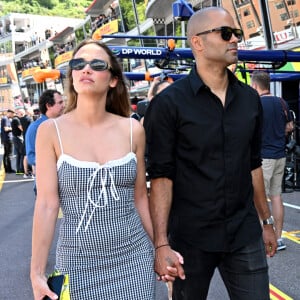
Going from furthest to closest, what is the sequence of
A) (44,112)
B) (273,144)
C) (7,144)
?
(7,144)
(44,112)
(273,144)

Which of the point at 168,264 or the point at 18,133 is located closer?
the point at 168,264

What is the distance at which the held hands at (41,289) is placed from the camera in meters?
1.71

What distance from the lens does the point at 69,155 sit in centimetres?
184

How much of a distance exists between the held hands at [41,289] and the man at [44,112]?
349cm

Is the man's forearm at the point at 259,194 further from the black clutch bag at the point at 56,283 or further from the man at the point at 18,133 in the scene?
the man at the point at 18,133

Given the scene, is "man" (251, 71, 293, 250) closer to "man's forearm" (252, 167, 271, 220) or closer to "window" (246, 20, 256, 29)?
"man's forearm" (252, 167, 271, 220)

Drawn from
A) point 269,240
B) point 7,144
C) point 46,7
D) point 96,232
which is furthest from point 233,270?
point 46,7

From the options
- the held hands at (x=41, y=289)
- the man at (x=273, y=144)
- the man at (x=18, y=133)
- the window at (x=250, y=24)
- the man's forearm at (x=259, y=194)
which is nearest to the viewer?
the held hands at (x=41, y=289)

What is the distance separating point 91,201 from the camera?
5.99 ft

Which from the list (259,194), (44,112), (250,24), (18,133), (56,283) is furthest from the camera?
(250,24)

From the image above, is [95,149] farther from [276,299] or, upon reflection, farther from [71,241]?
[276,299]

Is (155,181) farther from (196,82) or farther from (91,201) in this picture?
(196,82)

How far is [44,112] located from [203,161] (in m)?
3.64

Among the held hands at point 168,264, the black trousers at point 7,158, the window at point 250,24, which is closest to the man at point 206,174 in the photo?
the held hands at point 168,264
